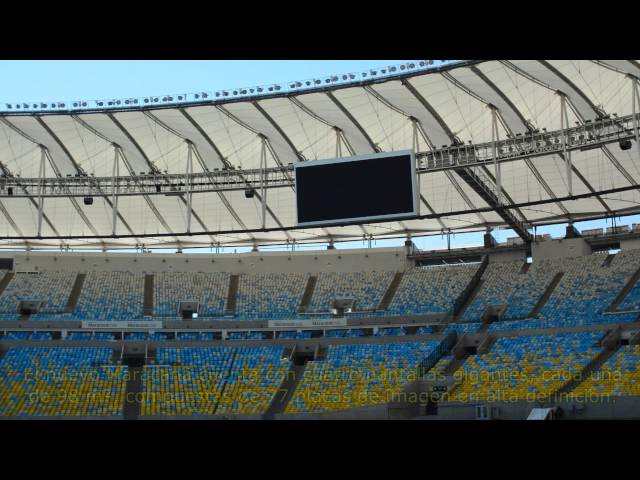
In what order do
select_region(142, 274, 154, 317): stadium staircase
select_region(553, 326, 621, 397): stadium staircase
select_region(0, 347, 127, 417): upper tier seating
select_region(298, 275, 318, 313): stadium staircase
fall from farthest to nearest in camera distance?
select_region(298, 275, 318, 313): stadium staircase → select_region(142, 274, 154, 317): stadium staircase → select_region(0, 347, 127, 417): upper tier seating → select_region(553, 326, 621, 397): stadium staircase

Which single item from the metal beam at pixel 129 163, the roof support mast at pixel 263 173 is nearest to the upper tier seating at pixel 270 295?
the metal beam at pixel 129 163

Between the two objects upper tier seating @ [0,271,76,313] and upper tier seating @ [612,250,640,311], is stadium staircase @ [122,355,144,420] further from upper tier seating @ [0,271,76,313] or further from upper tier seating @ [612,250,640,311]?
upper tier seating @ [612,250,640,311]

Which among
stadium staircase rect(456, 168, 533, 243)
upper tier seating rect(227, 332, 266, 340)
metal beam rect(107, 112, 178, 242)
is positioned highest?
metal beam rect(107, 112, 178, 242)

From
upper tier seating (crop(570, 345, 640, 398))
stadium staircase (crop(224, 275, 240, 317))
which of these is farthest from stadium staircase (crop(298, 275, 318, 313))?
upper tier seating (crop(570, 345, 640, 398))

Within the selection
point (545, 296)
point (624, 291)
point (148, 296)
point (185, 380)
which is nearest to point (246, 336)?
point (185, 380)

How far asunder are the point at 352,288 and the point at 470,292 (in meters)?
7.59

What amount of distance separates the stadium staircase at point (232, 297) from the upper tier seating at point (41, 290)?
32.7ft

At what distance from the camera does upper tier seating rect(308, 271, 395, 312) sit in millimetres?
50344

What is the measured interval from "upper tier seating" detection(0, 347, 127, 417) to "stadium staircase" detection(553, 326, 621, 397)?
20374 mm

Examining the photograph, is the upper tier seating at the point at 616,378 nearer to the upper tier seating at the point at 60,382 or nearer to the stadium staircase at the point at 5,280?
the upper tier seating at the point at 60,382

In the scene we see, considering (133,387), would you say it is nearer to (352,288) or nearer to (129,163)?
(129,163)

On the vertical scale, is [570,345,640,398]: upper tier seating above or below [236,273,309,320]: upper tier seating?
below
